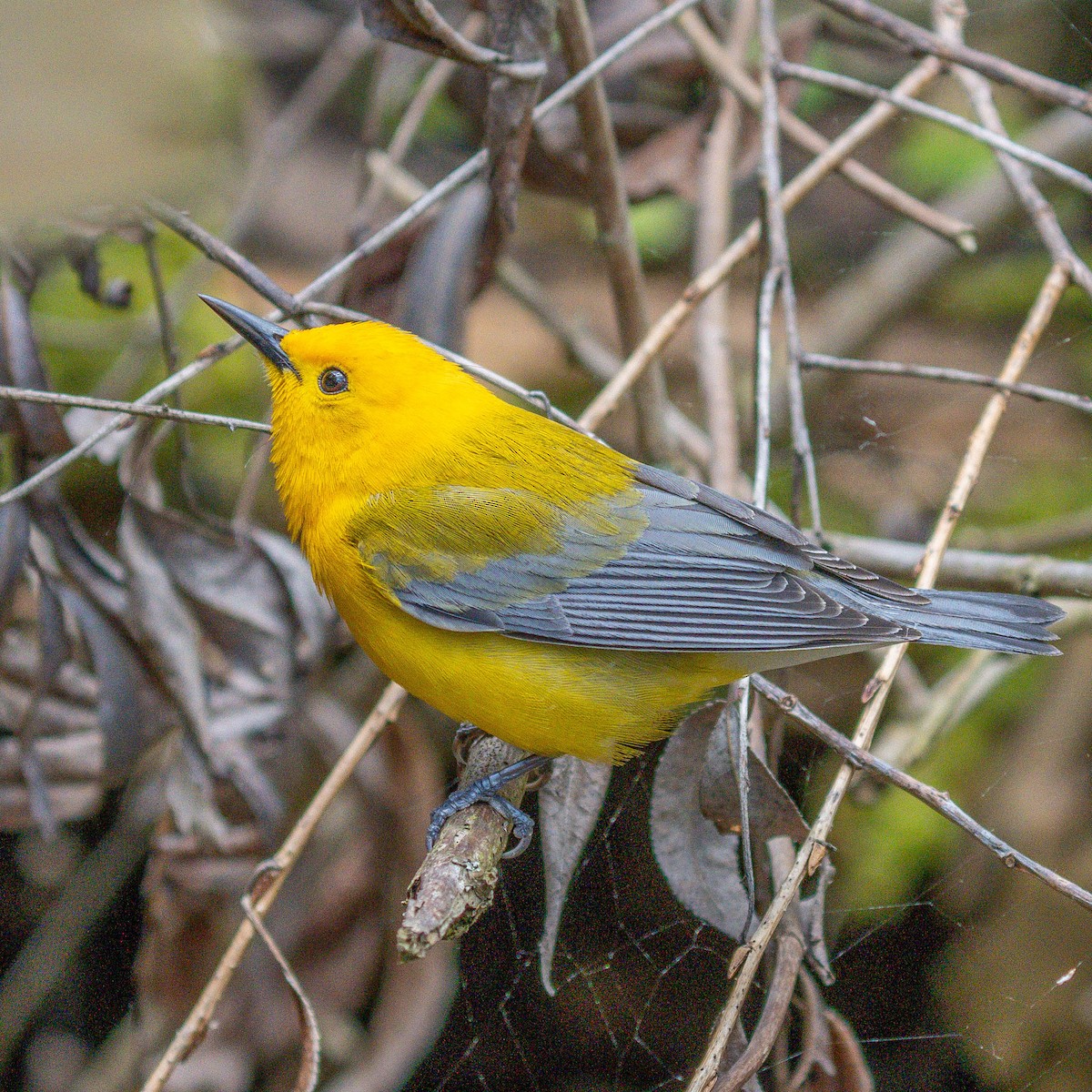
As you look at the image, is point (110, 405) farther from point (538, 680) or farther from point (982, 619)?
point (982, 619)

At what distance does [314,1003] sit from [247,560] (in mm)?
1354

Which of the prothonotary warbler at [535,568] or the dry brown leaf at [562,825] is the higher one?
the prothonotary warbler at [535,568]

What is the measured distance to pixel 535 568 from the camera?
Answer: 8.75 ft

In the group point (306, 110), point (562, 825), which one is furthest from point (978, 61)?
point (306, 110)

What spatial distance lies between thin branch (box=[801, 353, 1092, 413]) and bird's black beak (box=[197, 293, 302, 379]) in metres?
1.37

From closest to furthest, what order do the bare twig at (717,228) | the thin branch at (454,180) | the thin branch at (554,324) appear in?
the thin branch at (454,180), the bare twig at (717,228), the thin branch at (554,324)

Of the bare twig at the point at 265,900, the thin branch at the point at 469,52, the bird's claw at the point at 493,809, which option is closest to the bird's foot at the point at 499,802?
the bird's claw at the point at 493,809

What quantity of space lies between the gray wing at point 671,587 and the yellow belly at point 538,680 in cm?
6

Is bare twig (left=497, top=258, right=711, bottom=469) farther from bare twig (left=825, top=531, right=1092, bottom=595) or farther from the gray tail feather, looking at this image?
the gray tail feather

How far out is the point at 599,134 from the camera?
3.27 m

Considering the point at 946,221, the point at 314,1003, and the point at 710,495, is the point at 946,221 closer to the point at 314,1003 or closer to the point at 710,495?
the point at 710,495

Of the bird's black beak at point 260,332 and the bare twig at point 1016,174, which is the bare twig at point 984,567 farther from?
the bird's black beak at point 260,332

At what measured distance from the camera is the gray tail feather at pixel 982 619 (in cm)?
245

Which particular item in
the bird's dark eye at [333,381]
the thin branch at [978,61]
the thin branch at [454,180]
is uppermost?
the thin branch at [978,61]
